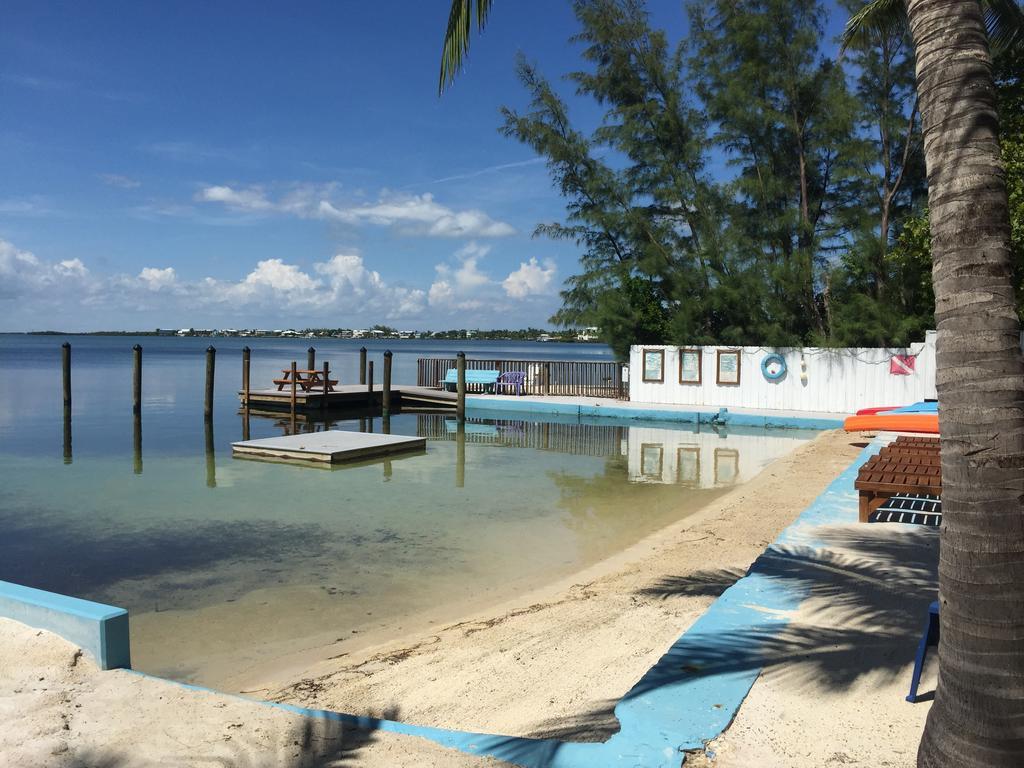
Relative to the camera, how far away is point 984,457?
2549mm

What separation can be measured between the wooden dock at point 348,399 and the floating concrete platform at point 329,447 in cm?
818

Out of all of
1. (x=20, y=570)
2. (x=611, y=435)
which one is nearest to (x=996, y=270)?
(x=20, y=570)

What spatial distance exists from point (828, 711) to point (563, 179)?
25153mm

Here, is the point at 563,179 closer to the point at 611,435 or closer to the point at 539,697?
the point at 611,435

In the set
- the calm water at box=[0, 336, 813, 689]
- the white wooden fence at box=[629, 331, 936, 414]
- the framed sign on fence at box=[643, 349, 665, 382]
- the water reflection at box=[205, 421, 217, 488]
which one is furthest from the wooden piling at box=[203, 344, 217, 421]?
the framed sign on fence at box=[643, 349, 665, 382]

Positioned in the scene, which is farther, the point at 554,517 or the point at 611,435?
the point at 611,435

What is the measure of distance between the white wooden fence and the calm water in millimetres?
3102

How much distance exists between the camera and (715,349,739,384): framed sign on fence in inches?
925

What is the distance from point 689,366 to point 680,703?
2139cm

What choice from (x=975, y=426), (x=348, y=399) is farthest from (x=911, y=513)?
(x=348, y=399)

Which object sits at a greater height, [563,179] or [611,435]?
[563,179]

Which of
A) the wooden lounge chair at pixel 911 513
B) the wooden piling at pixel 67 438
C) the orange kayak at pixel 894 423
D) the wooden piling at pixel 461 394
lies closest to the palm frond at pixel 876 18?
the orange kayak at pixel 894 423

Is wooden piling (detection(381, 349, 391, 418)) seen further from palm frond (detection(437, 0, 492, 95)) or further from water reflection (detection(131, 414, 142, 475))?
palm frond (detection(437, 0, 492, 95))

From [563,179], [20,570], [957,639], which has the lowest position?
[20,570]
